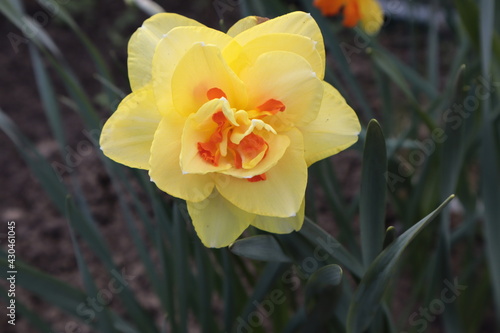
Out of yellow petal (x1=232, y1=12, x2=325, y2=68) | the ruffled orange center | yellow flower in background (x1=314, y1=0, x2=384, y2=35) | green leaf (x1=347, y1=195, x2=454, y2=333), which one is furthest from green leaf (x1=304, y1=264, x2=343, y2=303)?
yellow flower in background (x1=314, y1=0, x2=384, y2=35)

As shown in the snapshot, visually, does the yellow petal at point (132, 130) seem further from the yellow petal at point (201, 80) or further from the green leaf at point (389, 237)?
the green leaf at point (389, 237)

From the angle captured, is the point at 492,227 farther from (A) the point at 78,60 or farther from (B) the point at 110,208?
(A) the point at 78,60

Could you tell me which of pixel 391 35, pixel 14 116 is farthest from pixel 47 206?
pixel 391 35

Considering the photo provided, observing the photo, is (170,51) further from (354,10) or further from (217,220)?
(354,10)

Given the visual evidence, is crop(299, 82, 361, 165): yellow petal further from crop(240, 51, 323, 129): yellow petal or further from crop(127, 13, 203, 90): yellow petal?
crop(127, 13, 203, 90): yellow petal

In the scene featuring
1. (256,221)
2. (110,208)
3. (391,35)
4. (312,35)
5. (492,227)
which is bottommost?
(391,35)
